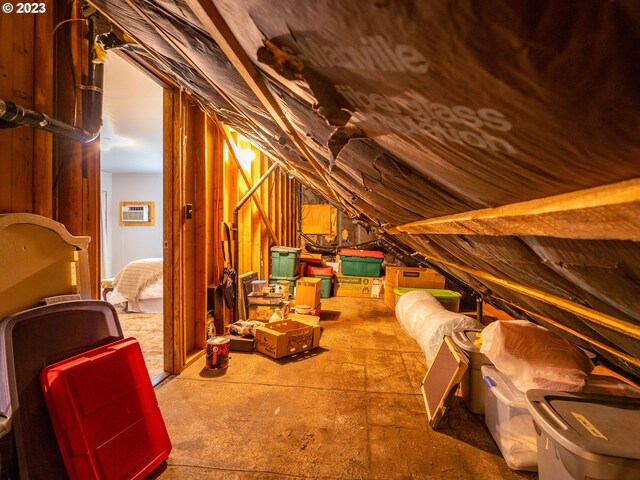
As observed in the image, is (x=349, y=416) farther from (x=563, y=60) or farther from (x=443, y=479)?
(x=563, y=60)

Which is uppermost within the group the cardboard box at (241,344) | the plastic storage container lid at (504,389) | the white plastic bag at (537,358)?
the white plastic bag at (537,358)

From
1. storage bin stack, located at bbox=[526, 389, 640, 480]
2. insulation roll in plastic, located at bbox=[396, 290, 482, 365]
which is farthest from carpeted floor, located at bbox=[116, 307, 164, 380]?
storage bin stack, located at bbox=[526, 389, 640, 480]

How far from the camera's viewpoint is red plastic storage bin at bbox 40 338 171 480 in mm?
1192

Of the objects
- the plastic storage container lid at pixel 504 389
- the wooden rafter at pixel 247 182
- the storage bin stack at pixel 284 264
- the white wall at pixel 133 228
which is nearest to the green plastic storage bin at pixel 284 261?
the storage bin stack at pixel 284 264

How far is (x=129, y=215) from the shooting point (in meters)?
6.85

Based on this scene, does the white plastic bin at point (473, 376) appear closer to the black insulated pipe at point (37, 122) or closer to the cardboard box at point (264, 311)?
the cardboard box at point (264, 311)

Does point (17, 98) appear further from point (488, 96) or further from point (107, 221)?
point (107, 221)

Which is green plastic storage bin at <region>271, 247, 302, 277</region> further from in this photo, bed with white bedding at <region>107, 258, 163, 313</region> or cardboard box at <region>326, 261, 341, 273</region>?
bed with white bedding at <region>107, 258, 163, 313</region>

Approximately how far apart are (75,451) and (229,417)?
0.97 meters

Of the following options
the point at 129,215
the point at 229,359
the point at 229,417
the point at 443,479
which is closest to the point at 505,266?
the point at 443,479

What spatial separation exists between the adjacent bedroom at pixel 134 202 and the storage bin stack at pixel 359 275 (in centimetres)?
326

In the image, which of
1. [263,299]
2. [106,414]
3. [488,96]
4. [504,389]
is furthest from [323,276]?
[488,96]

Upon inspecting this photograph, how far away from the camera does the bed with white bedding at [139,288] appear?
4.24 metres

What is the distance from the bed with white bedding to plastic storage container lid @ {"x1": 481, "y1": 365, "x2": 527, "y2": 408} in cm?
422
